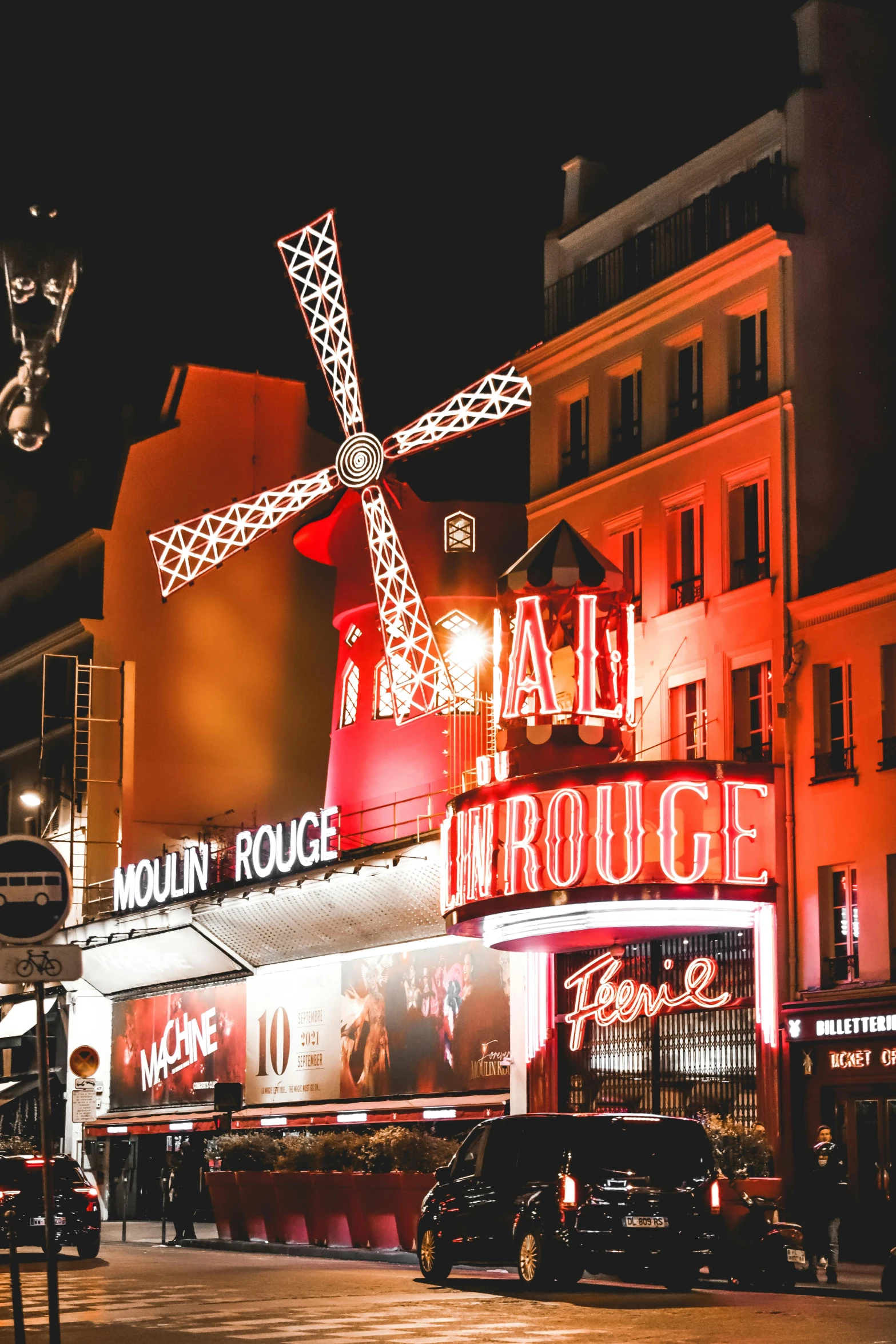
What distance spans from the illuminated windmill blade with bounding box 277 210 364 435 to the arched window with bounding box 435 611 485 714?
3.58 metres

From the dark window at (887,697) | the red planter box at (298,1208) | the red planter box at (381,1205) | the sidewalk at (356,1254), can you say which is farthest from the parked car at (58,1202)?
the dark window at (887,697)

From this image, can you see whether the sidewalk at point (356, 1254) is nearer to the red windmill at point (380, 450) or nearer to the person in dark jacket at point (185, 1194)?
Result: the person in dark jacket at point (185, 1194)

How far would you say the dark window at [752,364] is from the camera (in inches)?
1056

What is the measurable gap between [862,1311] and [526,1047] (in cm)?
1321

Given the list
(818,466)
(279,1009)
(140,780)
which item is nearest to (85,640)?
(140,780)

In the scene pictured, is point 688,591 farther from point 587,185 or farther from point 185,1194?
point 185,1194

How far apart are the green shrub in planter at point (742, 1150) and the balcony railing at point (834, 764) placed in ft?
13.7

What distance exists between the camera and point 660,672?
27828 millimetres

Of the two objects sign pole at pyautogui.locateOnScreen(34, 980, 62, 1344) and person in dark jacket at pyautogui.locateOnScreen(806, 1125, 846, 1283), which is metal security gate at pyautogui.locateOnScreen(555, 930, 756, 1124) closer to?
person in dark jacket at pyautogui.locateOnScreen(806, 1125, 846, 1283)

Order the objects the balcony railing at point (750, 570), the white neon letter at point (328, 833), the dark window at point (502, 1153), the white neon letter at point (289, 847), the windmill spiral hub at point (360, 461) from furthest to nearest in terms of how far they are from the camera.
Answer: the white neon letter at point (289, 847)
the windmill spiral hub at point (360, 461)
the white neon letter at point (328, 833)
the balcony railing at point (750, 570)
the dark window at point (502, 1153)

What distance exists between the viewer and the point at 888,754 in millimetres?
23688

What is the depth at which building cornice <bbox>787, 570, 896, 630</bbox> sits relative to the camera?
23656 millimetres

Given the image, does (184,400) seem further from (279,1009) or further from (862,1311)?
(862,1311)

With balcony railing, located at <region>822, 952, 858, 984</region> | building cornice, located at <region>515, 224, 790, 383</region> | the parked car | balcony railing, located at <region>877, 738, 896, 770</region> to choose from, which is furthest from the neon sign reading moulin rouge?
balcony railing, located at <region>877, 738, 896, 770</region>
